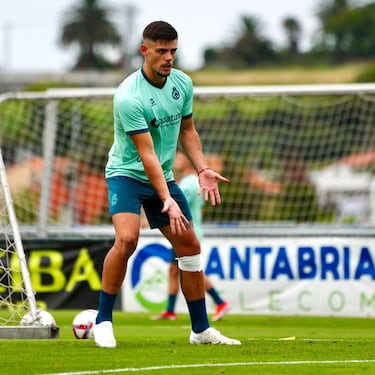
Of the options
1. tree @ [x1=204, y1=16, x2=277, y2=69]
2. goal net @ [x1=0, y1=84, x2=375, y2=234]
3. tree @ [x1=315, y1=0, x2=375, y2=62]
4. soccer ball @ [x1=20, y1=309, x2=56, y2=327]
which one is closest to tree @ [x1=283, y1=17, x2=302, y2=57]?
tree @ [x1=204, y1=16, x2=277, y2=69]

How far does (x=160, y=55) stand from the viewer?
28.4ft

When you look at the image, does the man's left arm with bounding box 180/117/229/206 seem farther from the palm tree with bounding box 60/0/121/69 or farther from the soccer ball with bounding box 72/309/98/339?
the palm tree with bounding box 60/0/121/69

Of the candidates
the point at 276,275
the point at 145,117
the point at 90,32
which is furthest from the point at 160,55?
the point at 90,32

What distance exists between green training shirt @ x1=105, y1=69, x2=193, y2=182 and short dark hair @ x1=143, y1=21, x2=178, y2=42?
12.4 inches

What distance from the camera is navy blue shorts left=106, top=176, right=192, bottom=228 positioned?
343 inches

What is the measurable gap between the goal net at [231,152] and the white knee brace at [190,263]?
8157 mm

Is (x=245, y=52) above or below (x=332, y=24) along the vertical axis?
below

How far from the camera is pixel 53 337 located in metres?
9.52

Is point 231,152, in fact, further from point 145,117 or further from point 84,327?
point 145,117

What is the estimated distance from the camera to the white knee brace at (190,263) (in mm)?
8938

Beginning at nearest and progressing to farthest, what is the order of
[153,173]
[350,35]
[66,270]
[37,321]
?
[153,173], [37,321], [66,270], [350,35]

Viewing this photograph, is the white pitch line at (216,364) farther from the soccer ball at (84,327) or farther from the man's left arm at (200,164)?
the soccer ball at (84,327)

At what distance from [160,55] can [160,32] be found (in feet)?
0.55

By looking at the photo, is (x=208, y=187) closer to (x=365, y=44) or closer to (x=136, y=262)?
(x=136, y=262)
